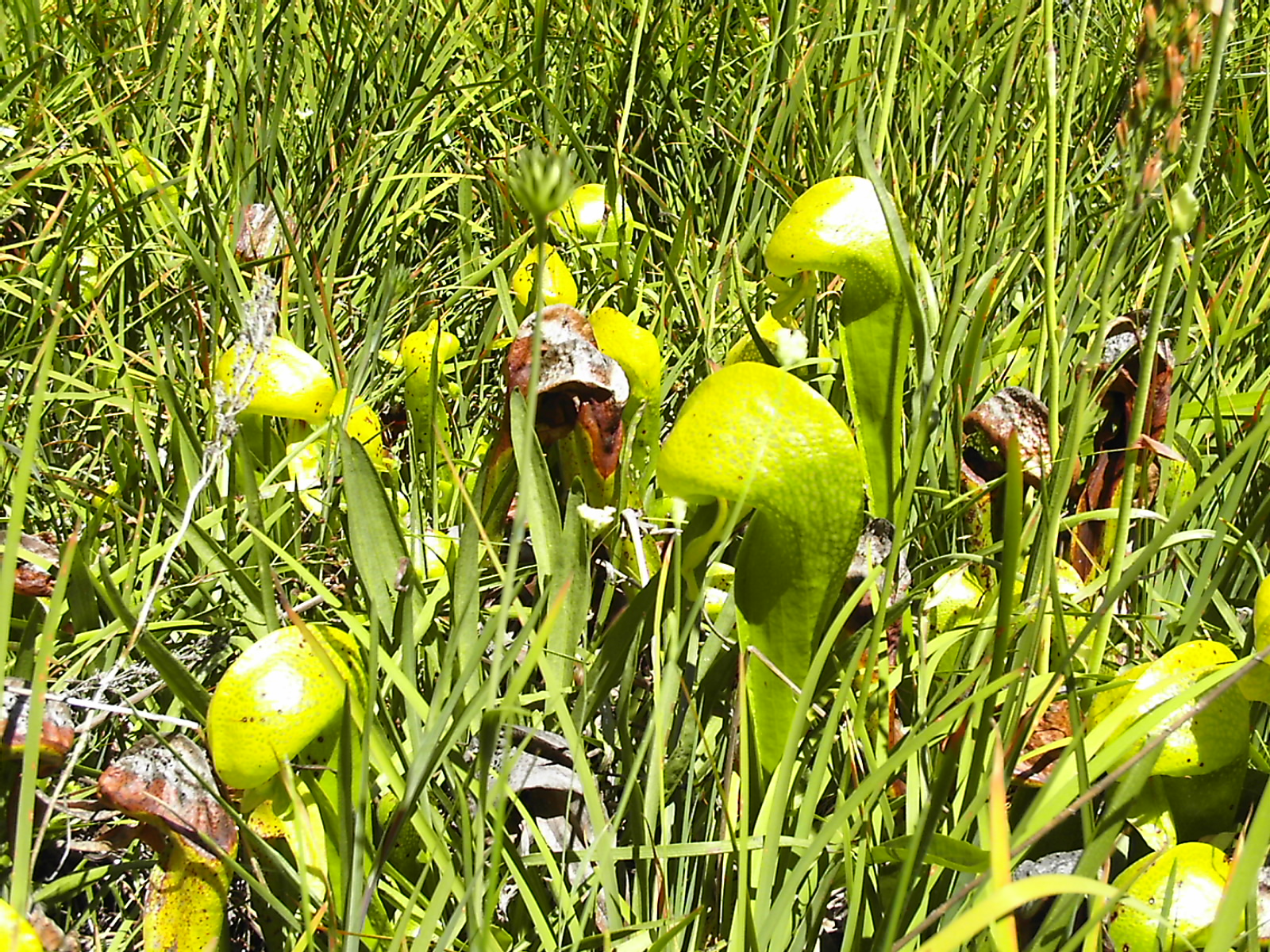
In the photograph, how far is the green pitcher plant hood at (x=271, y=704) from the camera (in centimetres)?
61

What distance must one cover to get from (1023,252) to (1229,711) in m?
0.79

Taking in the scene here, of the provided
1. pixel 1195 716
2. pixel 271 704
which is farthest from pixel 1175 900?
pixel 271 704

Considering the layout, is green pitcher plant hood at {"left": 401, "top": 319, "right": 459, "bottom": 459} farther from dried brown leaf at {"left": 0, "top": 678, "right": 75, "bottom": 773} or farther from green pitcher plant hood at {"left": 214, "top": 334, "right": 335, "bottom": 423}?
dried brown leaf at {"left": 0, "top": 678, "right": 75, "bottom": 773}

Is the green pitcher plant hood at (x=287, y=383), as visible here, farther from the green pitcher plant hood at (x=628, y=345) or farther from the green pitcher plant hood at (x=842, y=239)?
the green pitcher plant hood at (x=842, y=239)

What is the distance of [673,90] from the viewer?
5.97 ft

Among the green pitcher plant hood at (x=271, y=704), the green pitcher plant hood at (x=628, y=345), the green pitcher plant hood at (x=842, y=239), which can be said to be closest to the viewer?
the green pitcher plant hood at (x=271, y=704)

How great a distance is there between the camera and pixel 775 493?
74cm

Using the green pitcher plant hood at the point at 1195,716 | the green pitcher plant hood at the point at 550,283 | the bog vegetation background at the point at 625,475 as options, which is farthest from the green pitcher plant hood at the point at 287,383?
the green pitcher plant hood at the point at 1195,716

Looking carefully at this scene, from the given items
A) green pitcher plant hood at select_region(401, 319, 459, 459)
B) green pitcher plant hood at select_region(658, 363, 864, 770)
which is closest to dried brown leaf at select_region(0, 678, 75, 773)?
green pitcher plant hood at select_region(658, 363, 864, 770)

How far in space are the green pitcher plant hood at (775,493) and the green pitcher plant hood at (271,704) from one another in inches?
9.8

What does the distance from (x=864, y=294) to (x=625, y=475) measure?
26cm

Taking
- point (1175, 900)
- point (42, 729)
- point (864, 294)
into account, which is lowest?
point (1175, 900)

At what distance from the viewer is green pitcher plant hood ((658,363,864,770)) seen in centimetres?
72

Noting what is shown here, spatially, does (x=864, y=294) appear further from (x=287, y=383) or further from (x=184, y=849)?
(x=184, y=849)
